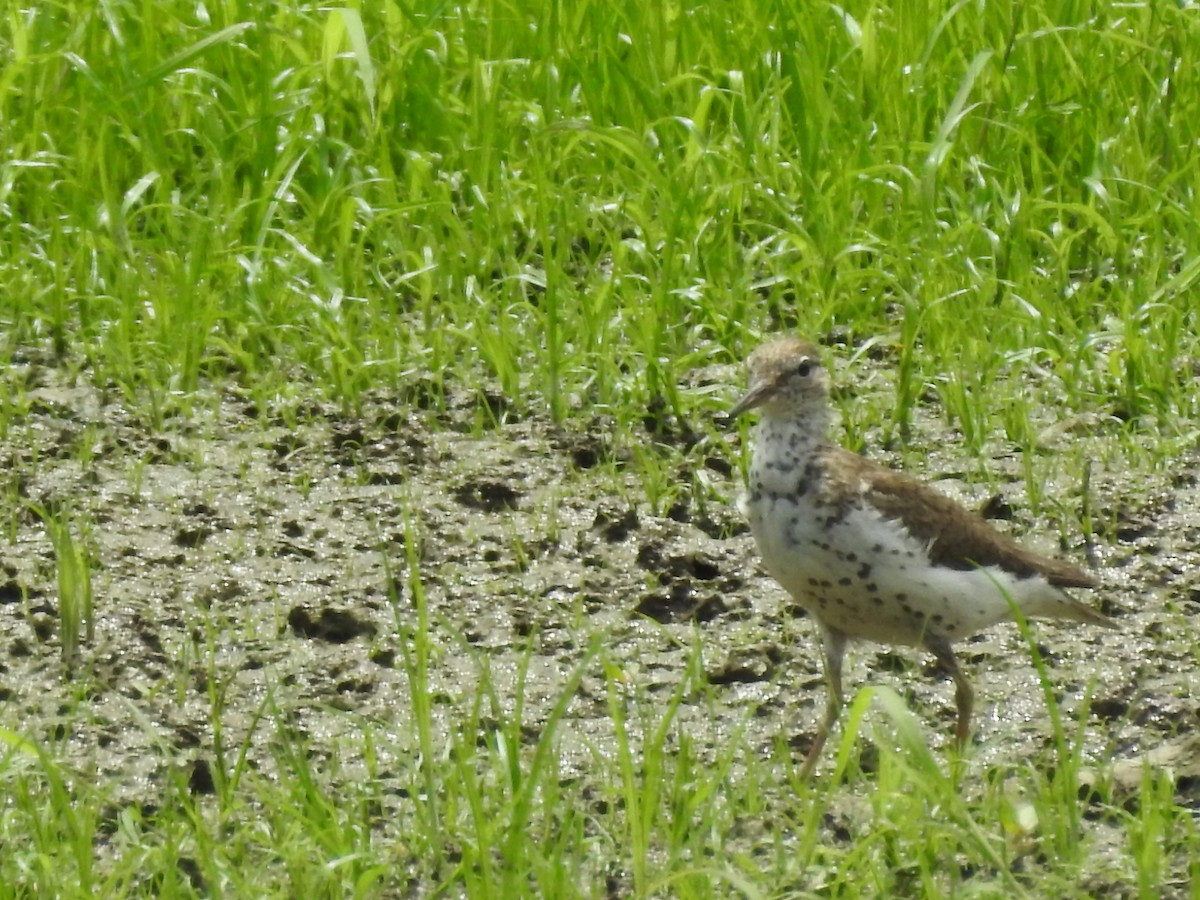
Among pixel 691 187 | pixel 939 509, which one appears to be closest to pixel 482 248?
pixel 691 187

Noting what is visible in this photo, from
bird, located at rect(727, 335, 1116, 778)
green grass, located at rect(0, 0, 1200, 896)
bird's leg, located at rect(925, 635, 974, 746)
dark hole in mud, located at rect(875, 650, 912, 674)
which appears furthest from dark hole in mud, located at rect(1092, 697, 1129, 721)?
green grass, located at rect(0, 0, 1200, 896)

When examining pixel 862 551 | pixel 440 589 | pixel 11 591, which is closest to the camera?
pixel 862 551

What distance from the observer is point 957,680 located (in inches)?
202

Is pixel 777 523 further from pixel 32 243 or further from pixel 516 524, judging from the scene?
pixel 32 243

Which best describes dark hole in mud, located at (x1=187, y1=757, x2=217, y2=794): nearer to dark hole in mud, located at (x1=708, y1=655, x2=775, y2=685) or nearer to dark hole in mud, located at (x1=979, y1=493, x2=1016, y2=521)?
dark hole in mud, located at (x1=708, y1=655, x2=775, y2=685)

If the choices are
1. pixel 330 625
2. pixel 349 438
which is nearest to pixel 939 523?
pixel 330 625

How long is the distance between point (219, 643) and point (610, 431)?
166 centimetres

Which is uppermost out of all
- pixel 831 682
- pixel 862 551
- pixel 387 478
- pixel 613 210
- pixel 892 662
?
pixel 862 551

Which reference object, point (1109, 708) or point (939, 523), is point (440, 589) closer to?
point (939, 523)

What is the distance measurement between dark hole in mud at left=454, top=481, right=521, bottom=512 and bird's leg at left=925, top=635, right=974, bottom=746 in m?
1.66

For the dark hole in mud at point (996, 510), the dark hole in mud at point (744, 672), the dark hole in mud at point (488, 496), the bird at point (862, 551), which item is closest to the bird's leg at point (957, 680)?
the bird at point (862, 551)

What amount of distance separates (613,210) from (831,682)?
301 cm

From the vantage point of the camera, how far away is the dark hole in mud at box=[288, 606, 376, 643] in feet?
18.7

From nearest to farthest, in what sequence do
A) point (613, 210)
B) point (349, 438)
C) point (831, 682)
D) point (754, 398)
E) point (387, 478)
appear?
point (831, 682)
point (754, 398)
point (387, 478)
point (349, 438)
point (613, 210)
